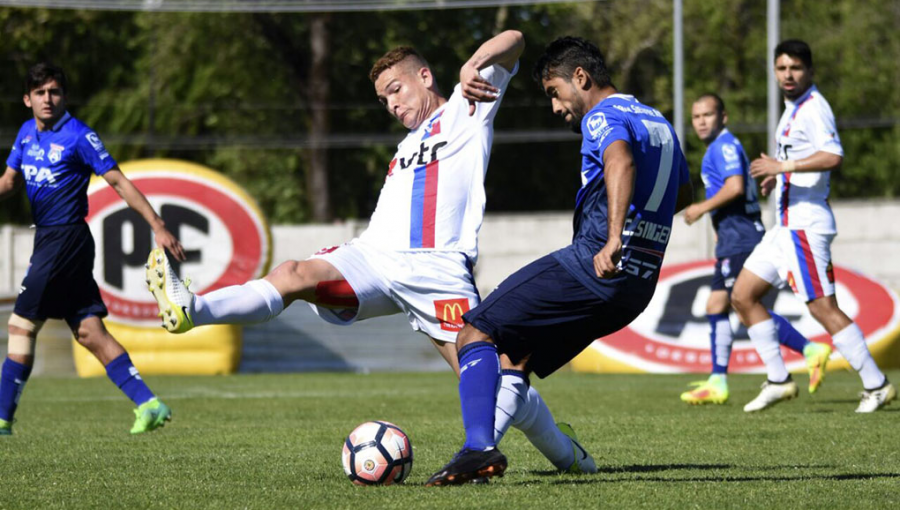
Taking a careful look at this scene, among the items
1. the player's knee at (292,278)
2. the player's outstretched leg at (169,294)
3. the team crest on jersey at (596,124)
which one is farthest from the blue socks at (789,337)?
the player's outstretched leg at (169,294)

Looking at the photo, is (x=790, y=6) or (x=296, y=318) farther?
(x=790, y=6)

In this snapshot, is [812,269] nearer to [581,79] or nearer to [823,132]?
[823,132]

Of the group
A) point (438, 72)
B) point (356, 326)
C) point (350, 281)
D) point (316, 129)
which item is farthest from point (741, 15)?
point (350, 281)

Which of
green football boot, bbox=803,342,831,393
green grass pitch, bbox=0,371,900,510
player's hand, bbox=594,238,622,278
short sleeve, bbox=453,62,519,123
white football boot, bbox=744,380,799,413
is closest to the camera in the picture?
player's hand, bbox=594,238,622,278

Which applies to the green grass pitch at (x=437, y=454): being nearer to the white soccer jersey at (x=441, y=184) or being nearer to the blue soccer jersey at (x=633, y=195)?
the blue soccer jersey at (x=633, y=195)

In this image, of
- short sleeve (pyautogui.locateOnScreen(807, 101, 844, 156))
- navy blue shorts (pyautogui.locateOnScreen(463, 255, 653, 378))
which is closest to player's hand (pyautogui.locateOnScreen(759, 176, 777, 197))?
short sleeve (pyautogui.locateOnScreen(807, 101, 844, 156))

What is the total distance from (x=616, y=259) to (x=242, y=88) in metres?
28.8

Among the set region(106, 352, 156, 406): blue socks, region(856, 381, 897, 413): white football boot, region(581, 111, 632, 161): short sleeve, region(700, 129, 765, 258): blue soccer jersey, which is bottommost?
region(856, 381, 897, 413): white football boot

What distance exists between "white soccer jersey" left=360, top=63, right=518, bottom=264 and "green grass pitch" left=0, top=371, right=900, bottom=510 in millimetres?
1024

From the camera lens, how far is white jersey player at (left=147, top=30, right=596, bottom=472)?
5.13 m

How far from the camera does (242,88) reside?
32.5 m

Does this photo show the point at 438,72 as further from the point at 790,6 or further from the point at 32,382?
the point at 32,382

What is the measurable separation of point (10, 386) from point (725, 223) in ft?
16.7

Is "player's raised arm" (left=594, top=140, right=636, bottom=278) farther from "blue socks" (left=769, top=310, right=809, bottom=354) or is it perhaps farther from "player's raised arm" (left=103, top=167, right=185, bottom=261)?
"blue socks" (left=769, top=310, right=809, bottom=354)
